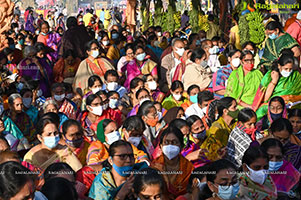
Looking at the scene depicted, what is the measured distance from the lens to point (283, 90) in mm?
6203

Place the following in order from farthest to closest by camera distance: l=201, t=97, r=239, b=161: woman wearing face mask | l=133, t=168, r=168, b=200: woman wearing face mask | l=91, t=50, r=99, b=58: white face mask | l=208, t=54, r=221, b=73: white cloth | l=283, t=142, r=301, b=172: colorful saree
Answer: l=208, t=54, r=221, b=73: white cloth, l=91, t=50, r=99, b=58: white face mask, l=201, t=97, r=239, b=161: woman wearing face mask, l=283, t=142, r=301, b=172: colorful saree, l=133, t=168, r=168, b=200: woman wearing face mask

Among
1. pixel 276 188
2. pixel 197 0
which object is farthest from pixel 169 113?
pixel 197 0

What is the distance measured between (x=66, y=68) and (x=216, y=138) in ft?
13.1

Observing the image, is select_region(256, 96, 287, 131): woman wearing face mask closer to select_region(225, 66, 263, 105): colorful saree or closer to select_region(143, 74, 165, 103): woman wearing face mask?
select_region(225, 66, 263, 105): colorful saree

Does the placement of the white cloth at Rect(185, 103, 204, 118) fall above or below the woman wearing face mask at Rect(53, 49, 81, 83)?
below

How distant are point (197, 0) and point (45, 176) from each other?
13.1 m

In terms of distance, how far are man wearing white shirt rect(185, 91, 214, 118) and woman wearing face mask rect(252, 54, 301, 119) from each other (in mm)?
793

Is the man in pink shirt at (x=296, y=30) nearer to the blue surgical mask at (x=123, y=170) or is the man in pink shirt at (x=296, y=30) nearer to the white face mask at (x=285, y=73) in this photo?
the white face mask at (x=285, y=73)

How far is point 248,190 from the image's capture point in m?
3.49

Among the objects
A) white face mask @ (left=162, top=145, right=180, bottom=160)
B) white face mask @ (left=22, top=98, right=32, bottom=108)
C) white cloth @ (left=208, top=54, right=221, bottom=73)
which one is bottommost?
white cloth @ (left=208, top=54, right=221, bottom=73)

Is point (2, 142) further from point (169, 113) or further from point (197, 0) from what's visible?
point (197, 0)

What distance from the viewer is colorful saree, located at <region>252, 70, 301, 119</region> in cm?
616

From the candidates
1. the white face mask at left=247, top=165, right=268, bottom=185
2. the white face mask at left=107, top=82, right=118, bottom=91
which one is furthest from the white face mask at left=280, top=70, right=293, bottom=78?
the white face mask at left=247, top=165, right=268, bottom=185

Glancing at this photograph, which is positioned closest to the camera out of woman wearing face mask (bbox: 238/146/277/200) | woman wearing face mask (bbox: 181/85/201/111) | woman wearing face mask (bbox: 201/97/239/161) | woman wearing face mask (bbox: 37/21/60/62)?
woman wearing face mask (bbox: 238/146/277/200)
